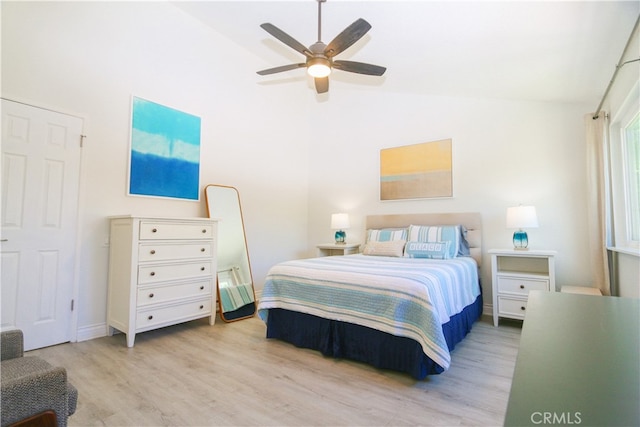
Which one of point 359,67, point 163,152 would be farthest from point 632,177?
point 163,152

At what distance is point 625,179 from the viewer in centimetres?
276

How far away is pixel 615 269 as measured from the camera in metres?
2.94

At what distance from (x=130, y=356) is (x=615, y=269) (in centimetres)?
442

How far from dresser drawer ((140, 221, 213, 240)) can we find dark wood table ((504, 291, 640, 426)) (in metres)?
2.95

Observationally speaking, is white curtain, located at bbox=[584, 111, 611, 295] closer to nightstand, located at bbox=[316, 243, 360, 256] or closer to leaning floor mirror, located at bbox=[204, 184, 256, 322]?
nightstand, located at bbox=[316, 243, 360, 256]

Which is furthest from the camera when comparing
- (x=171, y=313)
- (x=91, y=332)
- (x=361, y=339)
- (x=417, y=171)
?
(x=417, y=171)

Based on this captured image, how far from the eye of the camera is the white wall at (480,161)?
11.2ft

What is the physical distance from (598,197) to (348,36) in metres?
2.85

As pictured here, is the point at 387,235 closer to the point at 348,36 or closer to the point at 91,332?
the point at 348,36

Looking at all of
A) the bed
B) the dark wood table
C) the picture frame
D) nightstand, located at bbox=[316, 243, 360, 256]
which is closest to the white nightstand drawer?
the bed

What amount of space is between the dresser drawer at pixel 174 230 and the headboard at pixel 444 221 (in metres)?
2.44

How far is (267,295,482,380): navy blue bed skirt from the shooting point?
7.08 feet

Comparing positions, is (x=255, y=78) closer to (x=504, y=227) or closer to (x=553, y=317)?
(x=504, y=227)

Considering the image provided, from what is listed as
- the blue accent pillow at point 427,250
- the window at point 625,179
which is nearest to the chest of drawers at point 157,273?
the blue accent pillow at point 427,250
